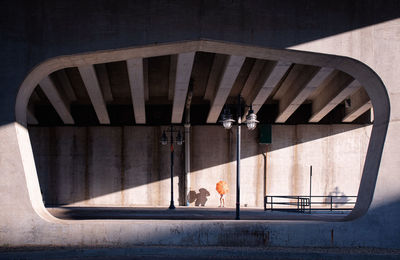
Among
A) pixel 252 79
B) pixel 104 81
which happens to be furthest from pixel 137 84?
pixel 252 79

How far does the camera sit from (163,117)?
28484mm

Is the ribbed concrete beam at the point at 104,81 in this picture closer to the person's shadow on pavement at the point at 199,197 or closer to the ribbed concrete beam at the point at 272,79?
the ribbed concrete beam at the point at 272,79

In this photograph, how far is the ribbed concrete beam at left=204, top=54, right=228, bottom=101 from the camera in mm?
18562

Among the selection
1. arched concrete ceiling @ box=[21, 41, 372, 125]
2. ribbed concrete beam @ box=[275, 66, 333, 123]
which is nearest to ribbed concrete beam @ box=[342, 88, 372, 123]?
arched concrete ceiling @ box=[21, 41, 372, 125]

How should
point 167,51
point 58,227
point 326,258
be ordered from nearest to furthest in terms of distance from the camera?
point 326,258 → point 58,227 → point 167,51

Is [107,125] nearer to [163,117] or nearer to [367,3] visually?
[163,117]

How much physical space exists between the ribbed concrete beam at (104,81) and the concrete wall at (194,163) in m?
4.76

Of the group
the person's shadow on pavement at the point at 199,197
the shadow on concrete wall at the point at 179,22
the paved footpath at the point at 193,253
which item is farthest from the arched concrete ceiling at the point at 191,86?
the person's shadow on pavement at the point at 199,197

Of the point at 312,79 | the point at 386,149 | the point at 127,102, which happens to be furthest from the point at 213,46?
the point at 127,102

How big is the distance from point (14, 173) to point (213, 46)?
6.72 metres

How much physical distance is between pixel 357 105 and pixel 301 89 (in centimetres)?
584

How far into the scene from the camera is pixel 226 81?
19.6m

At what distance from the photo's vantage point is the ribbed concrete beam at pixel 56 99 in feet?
63.4

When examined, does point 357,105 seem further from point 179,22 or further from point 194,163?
point 179,22
